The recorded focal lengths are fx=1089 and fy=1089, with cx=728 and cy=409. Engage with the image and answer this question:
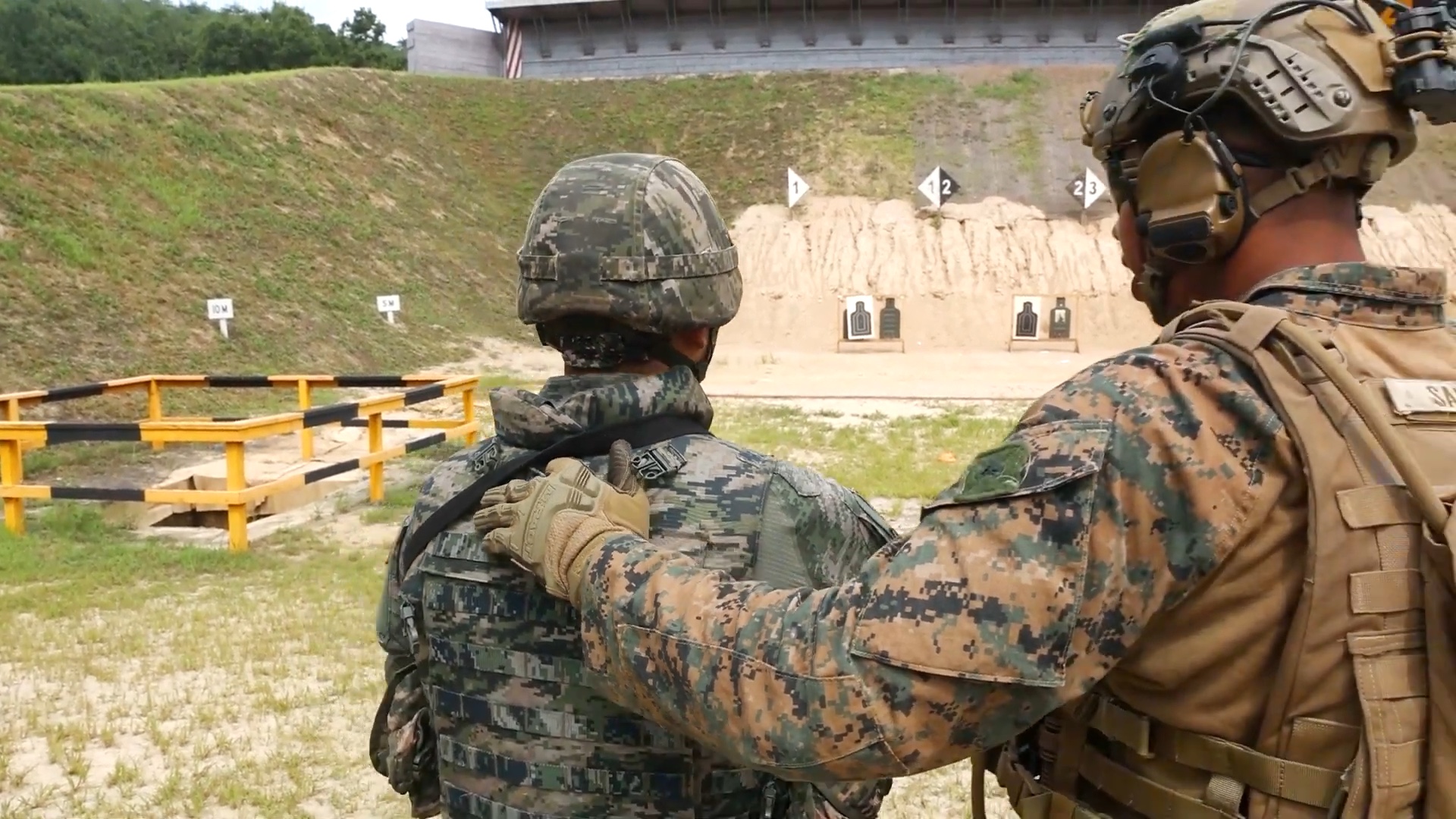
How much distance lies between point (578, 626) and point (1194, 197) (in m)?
1.18

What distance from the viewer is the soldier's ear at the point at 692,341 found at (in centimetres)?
206

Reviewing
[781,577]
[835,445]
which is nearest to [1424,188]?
[835,445]

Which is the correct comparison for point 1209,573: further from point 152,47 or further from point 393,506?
point 152,47

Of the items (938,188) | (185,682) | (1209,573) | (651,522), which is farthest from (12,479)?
(938,188)

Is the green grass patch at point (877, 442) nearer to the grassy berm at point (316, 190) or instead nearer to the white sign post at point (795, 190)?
the grassy berm at point (316, 190)

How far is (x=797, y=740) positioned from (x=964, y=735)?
0.70 ft

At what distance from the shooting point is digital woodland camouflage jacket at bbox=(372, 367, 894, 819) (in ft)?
→ 5.98

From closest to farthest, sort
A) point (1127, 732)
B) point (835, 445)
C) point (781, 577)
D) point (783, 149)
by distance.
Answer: point (1127, 732)
point (781, 577)
point (835, 445)
point (783, 149)

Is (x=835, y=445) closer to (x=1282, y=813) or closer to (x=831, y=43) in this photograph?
(x=1282, y=813)

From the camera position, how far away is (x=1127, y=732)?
156cm

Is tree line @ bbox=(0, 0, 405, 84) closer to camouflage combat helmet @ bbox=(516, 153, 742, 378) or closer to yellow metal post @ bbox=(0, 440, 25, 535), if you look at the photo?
yellow metal post @ bbox=(0, 440, 25, 535)

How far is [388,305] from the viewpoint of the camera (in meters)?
19.6

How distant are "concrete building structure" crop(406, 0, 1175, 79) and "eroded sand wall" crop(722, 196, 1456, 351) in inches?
372

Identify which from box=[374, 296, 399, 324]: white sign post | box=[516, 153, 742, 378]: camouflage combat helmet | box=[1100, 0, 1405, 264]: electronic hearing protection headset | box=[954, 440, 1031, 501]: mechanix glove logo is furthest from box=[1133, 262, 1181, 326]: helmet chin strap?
box=[374, 296, 399, 324]: white sign post
